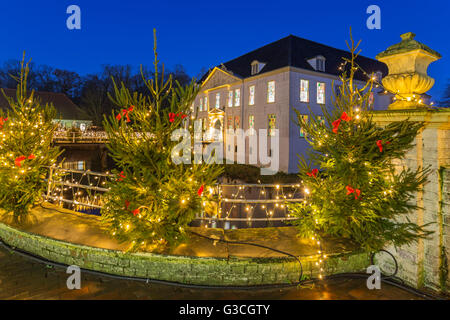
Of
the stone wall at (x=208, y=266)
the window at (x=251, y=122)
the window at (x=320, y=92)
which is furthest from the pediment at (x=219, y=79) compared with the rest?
the stone wall at (x=208, y=266)

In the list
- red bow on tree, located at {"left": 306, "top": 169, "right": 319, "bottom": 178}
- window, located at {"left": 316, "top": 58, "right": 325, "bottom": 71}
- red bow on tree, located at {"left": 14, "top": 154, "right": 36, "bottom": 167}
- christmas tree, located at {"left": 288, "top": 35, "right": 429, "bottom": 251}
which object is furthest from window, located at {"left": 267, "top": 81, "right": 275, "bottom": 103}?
red bow on tree, located at {"left": 14, "top": 154, "right": 36, "bottom": 167}

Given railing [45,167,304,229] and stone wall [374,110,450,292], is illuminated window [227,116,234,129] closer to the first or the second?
railing [45,167,304,229]

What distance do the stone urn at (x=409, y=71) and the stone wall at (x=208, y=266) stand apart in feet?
8.71

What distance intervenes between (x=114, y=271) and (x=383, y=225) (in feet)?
14.3

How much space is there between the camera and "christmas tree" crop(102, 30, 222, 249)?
14.6 ft

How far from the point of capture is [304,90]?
76.1 ft

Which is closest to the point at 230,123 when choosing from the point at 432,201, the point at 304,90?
the point at 304,90

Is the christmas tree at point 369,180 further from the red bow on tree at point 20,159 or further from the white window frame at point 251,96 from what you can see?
the white window frame at point 251,96

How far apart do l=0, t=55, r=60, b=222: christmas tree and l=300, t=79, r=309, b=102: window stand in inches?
784

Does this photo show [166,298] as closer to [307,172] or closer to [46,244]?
[46,244]

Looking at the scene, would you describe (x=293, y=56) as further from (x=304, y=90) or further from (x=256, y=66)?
(x=256, y=66)
